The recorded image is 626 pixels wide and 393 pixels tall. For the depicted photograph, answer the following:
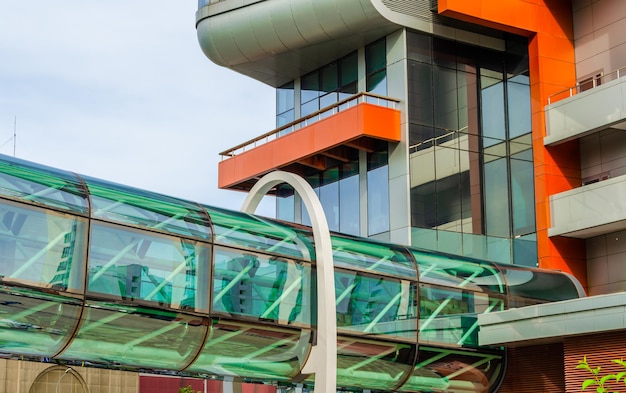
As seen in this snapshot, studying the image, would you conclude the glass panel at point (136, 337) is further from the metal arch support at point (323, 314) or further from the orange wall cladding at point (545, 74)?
the orange wall cladding at point (545, 74)

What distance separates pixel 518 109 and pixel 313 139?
26.8 feet

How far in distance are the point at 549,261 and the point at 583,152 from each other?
4.46 m

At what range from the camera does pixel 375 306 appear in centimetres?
2511

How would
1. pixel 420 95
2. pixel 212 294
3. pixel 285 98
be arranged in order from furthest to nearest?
pixel 285 98
pixel 420 95
pixel 212 294

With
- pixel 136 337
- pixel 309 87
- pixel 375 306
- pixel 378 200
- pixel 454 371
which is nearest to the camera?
→ pixel 136 337

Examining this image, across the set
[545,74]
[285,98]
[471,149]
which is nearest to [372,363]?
[471,149]

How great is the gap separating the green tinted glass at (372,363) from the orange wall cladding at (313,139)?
1504 cm

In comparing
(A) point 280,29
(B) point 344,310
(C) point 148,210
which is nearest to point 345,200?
(A) point 280,29

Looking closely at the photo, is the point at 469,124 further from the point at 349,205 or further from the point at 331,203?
the point at 331,203

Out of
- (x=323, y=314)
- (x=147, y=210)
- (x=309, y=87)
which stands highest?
(x=309, y=87)

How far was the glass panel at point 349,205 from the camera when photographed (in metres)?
41.6

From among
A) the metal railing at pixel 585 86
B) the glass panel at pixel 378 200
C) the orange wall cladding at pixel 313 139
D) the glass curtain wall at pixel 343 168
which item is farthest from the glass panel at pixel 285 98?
the metal railing at pixel 585 86

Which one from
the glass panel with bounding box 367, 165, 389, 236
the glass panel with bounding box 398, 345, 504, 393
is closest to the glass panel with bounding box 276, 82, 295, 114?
the glass panel with bounding box 367, 165, 389, 236

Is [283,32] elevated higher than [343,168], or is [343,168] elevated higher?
[283,32]
